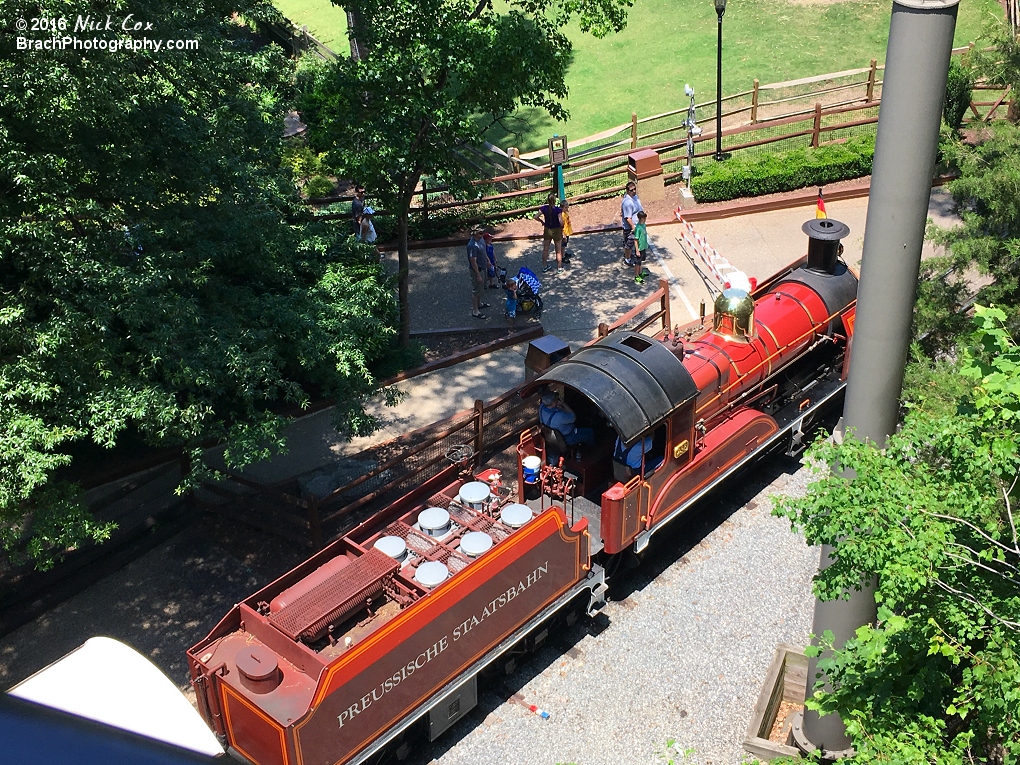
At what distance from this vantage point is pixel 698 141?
25.5m

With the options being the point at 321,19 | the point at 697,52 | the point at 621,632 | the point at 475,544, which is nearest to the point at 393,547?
the point at 475,544

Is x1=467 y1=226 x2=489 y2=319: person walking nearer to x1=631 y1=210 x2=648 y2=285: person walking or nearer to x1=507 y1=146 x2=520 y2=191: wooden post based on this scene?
x1=631 y1=210 x2=648 y2=285: person walking

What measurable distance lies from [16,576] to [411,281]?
9864mm

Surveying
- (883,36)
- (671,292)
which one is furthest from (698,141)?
(883,36)

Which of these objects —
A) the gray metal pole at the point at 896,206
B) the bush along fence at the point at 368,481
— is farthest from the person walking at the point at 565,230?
the gray metal pole at the point at 896,206

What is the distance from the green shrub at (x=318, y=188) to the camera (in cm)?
2409

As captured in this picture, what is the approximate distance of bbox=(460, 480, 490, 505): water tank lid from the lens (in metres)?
12.8

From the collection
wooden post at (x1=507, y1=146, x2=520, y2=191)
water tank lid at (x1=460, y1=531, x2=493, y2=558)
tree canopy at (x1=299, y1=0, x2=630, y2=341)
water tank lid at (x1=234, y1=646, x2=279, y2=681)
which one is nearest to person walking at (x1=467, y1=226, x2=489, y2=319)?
tree canopy at (x1=299, y1=0, x2=630, y2=341)

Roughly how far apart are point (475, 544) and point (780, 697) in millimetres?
3910

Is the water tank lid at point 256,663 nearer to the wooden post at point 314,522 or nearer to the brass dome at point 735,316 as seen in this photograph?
the wooden post at point 314,522

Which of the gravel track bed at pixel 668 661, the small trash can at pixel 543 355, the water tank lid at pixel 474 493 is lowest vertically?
the gravel track bed at pixel 668 661

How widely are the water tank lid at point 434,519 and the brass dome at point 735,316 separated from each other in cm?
509

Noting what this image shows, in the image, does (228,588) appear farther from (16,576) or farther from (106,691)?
(106,691)

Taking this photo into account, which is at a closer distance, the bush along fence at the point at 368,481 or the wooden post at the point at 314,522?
the wooden post at the point at 314,522
